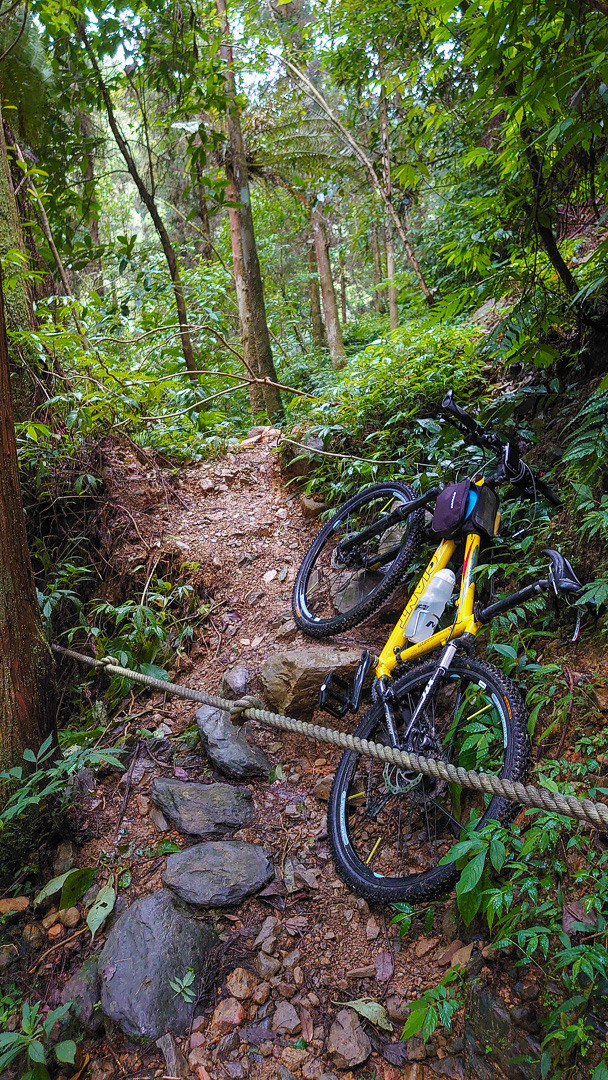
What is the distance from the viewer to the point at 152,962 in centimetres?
217

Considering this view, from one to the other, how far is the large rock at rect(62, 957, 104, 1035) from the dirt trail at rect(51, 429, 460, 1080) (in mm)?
76

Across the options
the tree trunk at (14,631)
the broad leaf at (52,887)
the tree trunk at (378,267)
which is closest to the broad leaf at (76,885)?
the broad leaf at (52,887)

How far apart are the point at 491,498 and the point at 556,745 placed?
135 centimetres

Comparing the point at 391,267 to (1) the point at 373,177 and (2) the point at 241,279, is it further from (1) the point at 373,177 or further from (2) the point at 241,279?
(2) the point at 241,279

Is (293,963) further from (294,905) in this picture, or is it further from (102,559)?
(102,559)

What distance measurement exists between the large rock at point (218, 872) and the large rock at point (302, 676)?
0.83m

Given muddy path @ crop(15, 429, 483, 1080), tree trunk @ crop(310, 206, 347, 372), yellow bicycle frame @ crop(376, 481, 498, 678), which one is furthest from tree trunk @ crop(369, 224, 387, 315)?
yellow bicycle frame @ crop(376, 481, 498, 678)

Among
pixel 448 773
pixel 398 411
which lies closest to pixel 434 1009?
pixel 448 773

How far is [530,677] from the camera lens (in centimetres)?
246

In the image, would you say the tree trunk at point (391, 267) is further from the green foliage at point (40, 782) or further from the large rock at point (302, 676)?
the green foliage at point (40, 782)

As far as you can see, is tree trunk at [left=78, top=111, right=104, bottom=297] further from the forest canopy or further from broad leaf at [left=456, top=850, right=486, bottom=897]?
broad leaf at [left=456, top=850, right=486, bottom=897]

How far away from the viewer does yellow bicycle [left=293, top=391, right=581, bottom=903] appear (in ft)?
7.39

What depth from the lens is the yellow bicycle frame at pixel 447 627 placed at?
8.82 feet

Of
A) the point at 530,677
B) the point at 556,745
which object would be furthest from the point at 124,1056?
the point at 530,677
